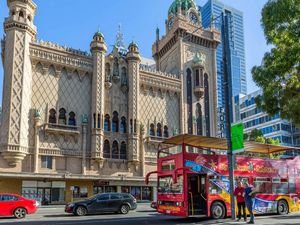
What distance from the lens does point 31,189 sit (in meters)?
39.7

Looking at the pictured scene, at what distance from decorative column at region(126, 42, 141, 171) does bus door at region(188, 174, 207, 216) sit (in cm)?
2803

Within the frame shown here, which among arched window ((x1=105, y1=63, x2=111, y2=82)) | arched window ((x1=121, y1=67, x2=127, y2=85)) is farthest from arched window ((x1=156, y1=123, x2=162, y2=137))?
arched window ((x1=105, y1=63, x2=111, y2=82))

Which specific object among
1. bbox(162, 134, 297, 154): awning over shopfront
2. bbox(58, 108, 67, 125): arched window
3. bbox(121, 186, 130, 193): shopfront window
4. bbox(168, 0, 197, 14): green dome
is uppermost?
bbox(168, 0, 197, 14): green dome

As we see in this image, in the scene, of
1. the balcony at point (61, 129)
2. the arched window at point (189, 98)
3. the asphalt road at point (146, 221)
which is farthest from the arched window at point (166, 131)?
the asphalt road at point (146, 221)

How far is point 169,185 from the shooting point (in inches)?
720

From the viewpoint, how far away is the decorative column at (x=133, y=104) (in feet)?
151

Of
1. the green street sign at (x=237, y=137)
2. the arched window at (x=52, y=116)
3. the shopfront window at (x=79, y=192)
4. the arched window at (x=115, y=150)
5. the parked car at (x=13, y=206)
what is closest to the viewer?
the green street sign at (x=237, y=137)

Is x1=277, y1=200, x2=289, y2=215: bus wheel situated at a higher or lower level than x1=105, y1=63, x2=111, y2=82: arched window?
lower

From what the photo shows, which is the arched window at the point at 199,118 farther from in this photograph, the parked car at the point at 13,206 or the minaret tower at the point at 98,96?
the parked car at the point at 13,206

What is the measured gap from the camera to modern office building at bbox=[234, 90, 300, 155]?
257ft

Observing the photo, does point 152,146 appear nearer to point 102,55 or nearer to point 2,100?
point 102,55

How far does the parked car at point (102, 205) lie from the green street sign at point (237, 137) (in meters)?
10.2

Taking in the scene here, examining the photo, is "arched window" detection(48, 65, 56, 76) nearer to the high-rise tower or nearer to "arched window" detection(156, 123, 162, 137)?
"arched window" detection(156, 123, 162, 137)

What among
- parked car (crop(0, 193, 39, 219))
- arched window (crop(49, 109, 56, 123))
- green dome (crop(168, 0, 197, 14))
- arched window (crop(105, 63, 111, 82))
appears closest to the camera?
parked car (crop(0, 193, 39, 219))
